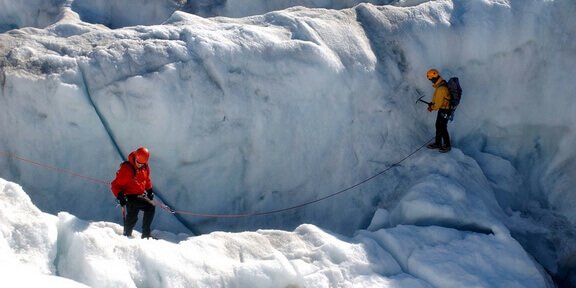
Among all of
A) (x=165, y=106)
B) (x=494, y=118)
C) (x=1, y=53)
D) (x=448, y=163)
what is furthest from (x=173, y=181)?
(x=494, y=118)

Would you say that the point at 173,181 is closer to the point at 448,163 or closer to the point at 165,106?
the point at 165,106

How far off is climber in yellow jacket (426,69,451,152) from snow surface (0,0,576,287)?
0.21 meters

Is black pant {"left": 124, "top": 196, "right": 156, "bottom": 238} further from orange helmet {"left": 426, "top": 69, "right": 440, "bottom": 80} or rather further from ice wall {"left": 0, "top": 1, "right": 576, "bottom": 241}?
orange helmet {"left": 426, "top": 69, "right": 440, "bottom": 80}

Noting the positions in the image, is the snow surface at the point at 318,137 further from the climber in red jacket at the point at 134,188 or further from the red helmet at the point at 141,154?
the red helmet at the point at 141,154

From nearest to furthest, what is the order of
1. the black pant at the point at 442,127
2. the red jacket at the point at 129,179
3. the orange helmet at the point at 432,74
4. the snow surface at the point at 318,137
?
the red jacket at the point at 129,179 < the snow surface at the point at 318,137 < the orange helmet at the point at 432,74 < the black pant at the point at 442,127

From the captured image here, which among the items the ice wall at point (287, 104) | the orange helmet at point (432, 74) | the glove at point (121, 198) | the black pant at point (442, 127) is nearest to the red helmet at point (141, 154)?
the glove at point (121, 198)

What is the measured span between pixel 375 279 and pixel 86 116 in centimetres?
448

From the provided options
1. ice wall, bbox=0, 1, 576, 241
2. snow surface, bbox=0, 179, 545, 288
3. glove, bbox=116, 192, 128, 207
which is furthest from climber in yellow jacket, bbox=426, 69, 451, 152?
glove, bbox=116, 192, 128, 207

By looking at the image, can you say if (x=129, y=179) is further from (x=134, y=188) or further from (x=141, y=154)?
(x=141, y=154)

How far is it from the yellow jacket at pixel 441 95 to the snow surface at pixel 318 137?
23.9 inches

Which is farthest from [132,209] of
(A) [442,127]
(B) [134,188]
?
(A) [442,127]

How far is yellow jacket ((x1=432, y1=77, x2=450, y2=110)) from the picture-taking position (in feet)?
36.4

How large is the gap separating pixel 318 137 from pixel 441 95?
1.98m

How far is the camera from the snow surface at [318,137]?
31.8 ft
